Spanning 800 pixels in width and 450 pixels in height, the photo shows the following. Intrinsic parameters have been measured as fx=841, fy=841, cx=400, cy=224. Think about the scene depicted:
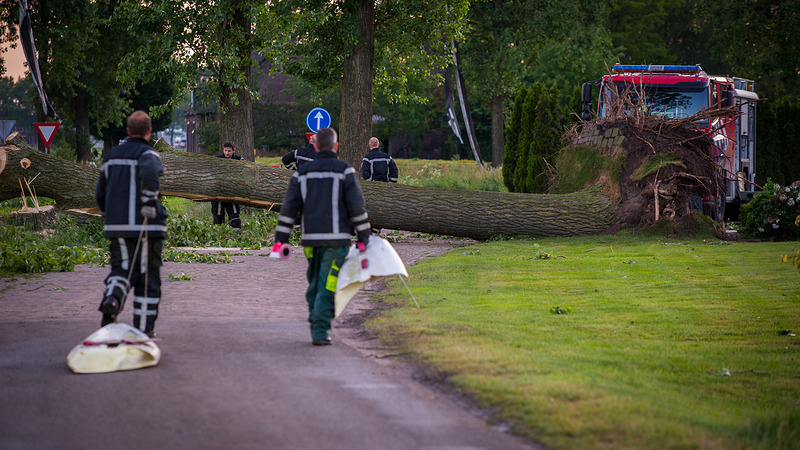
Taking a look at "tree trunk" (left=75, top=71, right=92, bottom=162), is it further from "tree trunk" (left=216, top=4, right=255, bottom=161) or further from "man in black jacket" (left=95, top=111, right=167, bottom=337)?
"man in black jacket" (left=95, top=111, right=167, bottom=337)

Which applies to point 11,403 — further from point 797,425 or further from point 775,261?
point 775,261

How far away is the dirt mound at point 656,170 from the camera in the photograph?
16.0m

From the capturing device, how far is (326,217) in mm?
6965

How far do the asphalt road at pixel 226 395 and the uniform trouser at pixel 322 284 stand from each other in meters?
0.20

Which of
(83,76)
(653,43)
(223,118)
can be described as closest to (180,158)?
(223,118)

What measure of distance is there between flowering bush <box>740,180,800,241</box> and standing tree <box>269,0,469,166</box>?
9211 millimetres

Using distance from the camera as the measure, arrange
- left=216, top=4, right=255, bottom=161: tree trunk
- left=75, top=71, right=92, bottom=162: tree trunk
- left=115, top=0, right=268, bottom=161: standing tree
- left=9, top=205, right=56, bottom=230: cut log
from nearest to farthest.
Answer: left=9, top=205, right=56, bottom=230: cut log → left=115, top=0, right=268, bottom=161: standing tree → left=216, top=4, right=255, bottom=161: tree trunk → left=75, top=71, right=92, bottom=162: tree trunk

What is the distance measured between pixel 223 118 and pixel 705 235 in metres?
12.1

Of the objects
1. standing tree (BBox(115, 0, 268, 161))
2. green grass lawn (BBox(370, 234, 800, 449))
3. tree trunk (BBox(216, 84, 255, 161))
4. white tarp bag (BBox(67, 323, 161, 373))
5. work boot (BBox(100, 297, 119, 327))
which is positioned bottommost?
green grass lawn (BBox(370, 234, 800, 449))

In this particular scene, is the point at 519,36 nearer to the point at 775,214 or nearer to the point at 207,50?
the point at 207,50

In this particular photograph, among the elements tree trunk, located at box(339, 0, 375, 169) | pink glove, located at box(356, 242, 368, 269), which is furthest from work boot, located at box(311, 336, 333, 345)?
tree trunk, located at box(339, 0, 375, 169)

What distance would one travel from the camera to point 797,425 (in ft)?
15.4

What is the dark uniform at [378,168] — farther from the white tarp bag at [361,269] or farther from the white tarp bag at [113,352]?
the white tarp bag at [113,352]

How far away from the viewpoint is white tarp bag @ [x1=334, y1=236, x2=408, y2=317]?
6.96 meters
